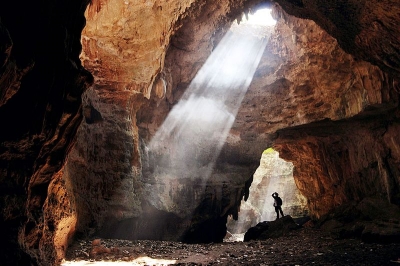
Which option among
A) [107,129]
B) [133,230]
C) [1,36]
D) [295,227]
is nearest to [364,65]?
[295,227]

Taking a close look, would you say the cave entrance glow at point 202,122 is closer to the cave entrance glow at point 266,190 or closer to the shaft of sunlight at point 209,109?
the shaft of sunlight at point 209,109

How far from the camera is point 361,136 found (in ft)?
50.0

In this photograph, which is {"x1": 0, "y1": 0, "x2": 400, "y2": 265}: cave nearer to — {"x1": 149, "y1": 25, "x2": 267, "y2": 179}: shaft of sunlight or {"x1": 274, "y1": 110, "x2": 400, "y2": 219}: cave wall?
{"x1": 274, "y1": 110, "x2": 400, "y2": 219}: cave wall

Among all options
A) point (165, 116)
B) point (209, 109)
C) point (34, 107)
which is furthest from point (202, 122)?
point (34, 107)

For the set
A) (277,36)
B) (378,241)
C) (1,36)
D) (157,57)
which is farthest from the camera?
(277,36)

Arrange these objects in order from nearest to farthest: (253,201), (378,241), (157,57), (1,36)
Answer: (1,36) → (378,241) → (157,57) → (253,201)

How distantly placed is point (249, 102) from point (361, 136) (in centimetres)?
703

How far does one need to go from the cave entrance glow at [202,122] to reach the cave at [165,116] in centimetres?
14

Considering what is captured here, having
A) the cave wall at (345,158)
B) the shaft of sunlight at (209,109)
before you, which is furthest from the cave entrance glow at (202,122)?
the cave wall at (345,158)

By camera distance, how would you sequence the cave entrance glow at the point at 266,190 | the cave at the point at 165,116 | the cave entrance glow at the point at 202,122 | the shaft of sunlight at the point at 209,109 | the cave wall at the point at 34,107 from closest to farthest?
the cave wall at the point at 34,107 → the cave at the point at 165,116 → the cave entrance glow at the point at 202,122 → the shaft of sunlight at the point at 209,109 → the cave entrance glow at the point at 266,190

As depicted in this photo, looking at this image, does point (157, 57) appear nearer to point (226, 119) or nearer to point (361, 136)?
point (226, 119)

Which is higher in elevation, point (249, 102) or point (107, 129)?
point (249, 102)

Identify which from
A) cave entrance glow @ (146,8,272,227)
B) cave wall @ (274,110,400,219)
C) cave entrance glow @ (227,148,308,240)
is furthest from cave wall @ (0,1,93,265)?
cave entrance glow @ (227,148,308,240)

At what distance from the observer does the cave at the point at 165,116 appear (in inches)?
171
